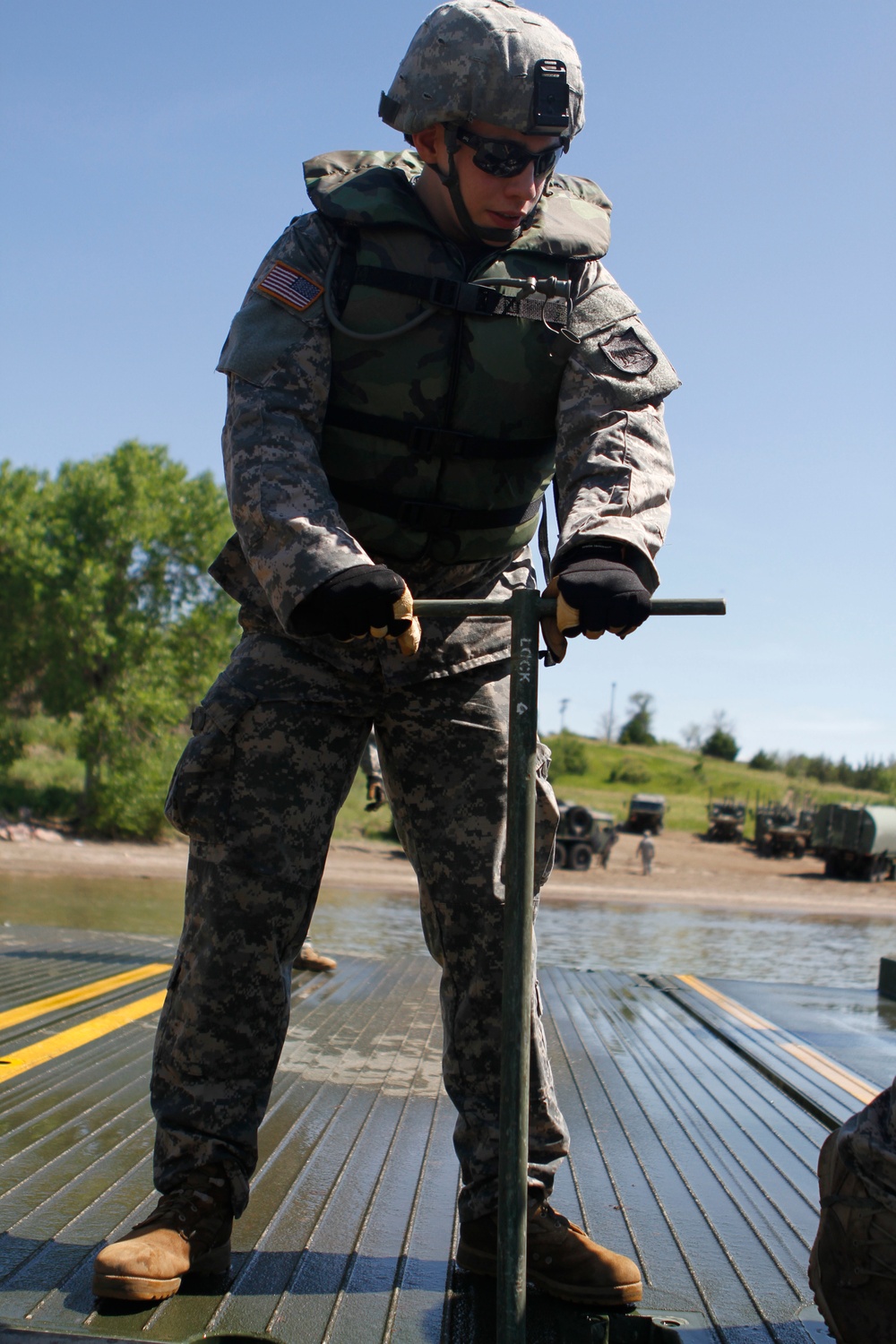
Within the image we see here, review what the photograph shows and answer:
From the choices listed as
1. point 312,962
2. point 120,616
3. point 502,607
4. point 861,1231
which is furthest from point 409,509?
point 120,616

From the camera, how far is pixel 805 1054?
404cm

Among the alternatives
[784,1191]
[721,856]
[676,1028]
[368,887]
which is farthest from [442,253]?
[721,856]

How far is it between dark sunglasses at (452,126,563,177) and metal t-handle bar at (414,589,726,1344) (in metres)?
0.83

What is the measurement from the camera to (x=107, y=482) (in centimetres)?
2736

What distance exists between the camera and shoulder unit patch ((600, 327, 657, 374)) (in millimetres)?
2072

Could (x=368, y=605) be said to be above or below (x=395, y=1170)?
above

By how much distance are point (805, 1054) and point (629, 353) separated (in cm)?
284

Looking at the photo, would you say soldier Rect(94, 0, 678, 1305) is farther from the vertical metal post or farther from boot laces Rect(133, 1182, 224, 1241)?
the vertical metal post

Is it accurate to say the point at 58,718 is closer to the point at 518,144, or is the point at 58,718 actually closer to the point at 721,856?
the point at 721,856

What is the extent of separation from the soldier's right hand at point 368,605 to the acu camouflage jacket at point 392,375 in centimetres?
15

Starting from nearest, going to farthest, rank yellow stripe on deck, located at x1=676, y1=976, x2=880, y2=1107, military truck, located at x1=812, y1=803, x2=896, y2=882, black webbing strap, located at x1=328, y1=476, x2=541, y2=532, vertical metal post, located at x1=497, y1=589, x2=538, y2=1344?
vertical metal post, located at x1=497, y1=589, x2=538, y2=1344
black webbing strap, located at x1=328, y1=476, x2=541, y2=532
yellow stripe on deck, located at x1=676, y1=976, x2=880, y2=1107
military truck, located at x1=812, y1=803, x2=896, y2=882

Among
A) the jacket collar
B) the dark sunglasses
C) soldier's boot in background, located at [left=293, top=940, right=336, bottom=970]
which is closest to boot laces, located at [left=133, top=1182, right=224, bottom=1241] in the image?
the jacket collar

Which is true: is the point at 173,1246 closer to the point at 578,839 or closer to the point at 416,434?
the point at 416,434

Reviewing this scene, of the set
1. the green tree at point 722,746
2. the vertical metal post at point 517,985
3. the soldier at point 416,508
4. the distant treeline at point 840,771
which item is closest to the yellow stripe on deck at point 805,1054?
the soldier at point 416,508
